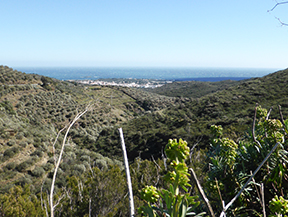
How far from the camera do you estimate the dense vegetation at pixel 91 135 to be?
18.5 feet

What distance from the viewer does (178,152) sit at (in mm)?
819

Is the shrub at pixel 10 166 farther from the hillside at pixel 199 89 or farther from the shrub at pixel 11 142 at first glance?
the hillside at pixel 199 89

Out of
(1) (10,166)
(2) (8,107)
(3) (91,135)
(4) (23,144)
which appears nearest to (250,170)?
(1) (10,166)

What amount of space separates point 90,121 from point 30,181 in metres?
19.4

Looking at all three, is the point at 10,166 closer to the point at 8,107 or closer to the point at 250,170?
the point at 8,107

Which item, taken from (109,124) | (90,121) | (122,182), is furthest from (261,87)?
(122,182)

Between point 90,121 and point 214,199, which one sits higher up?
point 214,199

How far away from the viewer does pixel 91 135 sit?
88.3 ft

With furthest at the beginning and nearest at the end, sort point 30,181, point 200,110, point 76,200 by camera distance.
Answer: point 200,110 < point 30,181 < point 76,200

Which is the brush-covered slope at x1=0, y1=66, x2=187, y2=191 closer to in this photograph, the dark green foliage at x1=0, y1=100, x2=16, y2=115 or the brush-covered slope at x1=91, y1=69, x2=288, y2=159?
the dark green foliage at x1=0, y1=100, x2=16, y2=115

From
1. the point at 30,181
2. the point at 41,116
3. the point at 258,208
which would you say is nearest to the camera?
the point at 258,208

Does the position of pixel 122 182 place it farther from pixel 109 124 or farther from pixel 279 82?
pixel 279 82

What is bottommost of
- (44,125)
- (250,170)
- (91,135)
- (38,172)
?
(91,135)

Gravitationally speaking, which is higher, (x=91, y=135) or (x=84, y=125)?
(x=84, y=125)
